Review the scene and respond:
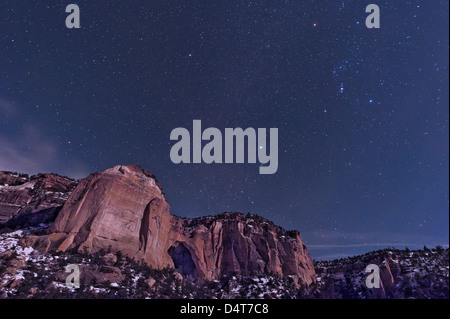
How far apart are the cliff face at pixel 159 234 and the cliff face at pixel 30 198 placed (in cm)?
910

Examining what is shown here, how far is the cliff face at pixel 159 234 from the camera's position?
3488 cm

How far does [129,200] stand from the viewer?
40906 millimetres

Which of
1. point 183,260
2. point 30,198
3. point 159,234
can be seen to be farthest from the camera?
→ point 183,260

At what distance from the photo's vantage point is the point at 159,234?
44.2m

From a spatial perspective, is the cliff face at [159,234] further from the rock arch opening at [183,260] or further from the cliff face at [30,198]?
the cliff face at [30,198]

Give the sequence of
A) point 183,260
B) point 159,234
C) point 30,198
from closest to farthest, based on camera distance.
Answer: point 30,198 → point 159,234 → point 183,260

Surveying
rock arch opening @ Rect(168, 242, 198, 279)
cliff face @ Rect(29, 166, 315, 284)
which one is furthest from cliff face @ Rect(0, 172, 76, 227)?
rock arch opening @ Rect(168, 242, 198, 279)

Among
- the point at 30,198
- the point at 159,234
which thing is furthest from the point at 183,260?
the point at 30,198

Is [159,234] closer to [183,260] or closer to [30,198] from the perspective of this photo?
[183,260]

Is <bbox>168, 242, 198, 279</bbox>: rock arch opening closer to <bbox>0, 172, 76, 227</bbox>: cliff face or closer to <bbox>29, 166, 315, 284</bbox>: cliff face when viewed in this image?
<bbox>29, 166, 315, 284</bbox>: cliff face

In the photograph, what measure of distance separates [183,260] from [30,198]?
30.5m

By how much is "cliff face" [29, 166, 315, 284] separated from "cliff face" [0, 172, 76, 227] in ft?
29.8

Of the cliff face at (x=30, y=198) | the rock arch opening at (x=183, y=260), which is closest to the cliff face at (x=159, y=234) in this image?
the rock arch opening at (x=183, y=260)
